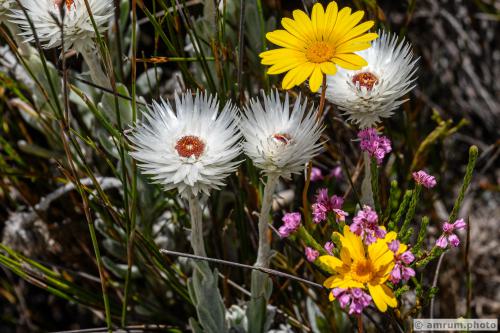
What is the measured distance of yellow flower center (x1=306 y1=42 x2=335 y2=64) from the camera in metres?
1.45

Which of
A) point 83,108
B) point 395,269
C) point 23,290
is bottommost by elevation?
point 23,290

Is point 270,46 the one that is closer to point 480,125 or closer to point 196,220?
point 196,220

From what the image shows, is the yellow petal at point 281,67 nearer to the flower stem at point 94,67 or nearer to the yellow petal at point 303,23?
the yellow petal at point 303,23

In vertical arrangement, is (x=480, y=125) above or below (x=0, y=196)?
above

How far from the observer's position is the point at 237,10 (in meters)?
2.27

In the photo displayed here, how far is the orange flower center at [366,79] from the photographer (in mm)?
1537

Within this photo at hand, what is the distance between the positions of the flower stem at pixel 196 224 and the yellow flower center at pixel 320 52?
1.44ft

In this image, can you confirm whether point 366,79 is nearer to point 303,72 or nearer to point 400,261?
point 303,72

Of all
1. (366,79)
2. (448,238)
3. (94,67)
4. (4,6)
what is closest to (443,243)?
(448,238)

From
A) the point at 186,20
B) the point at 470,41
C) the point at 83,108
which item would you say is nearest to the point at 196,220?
the point at 186,20

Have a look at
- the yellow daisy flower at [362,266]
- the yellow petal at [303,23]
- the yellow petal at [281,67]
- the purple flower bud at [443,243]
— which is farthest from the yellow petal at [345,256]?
the yellow petal at [303,23]

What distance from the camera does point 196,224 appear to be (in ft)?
5.07

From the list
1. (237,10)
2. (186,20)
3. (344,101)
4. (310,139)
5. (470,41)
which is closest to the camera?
(310,139)

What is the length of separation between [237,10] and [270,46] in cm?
18
